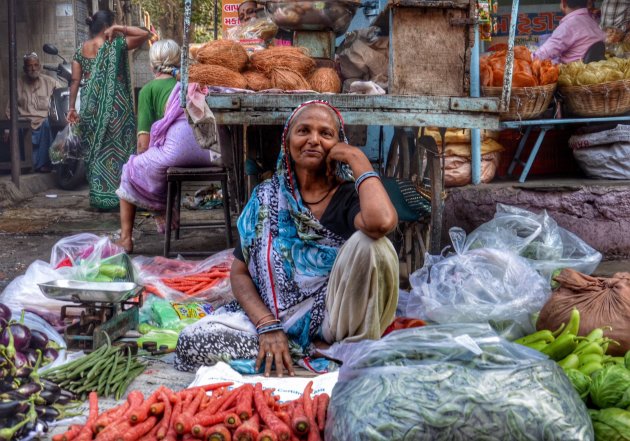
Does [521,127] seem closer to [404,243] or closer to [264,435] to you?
[404,243]

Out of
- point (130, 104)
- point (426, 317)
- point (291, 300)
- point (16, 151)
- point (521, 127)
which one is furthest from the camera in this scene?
point (16, 151)

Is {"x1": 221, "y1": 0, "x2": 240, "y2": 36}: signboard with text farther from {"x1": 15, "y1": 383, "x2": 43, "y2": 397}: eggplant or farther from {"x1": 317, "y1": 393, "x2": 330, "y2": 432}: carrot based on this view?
{"x1": 317, "y1": 393, "x2": 330, "y2": 432}: carrot

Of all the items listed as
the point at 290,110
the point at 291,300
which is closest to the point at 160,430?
the point at 291,300

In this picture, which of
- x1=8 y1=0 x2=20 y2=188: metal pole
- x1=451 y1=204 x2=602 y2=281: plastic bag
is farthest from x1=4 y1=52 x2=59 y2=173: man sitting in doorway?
x1=451 y1=204 x2=602 y2=281: plastic bag

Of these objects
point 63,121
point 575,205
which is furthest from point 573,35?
point 63,121

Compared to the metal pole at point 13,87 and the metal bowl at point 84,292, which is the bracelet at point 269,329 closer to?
the metal bowl at point 84,292

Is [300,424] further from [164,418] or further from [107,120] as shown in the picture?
[107,120]

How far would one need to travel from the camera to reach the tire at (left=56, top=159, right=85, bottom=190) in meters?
11.3

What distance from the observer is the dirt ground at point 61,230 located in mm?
6570

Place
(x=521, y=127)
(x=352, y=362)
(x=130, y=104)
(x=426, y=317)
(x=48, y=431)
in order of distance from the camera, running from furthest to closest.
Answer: (x=130, y=104)
(x=521, y=127)
(x=426, y=317)
(x=48, y=431)
(x=352, y=362)

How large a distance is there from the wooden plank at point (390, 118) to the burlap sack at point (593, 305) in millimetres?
999

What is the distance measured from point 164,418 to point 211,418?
178mm

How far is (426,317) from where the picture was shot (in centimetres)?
415

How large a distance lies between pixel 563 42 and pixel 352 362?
5.03 m
